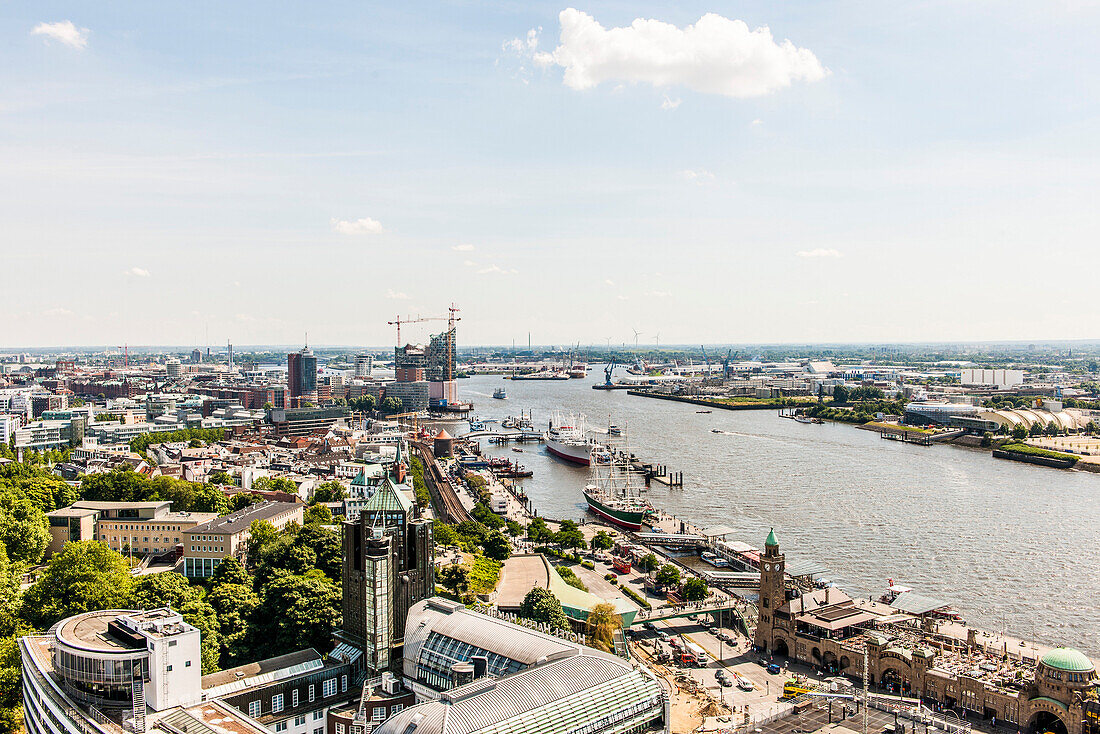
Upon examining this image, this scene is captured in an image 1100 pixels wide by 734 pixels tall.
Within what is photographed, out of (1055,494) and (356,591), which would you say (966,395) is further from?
(356,591)

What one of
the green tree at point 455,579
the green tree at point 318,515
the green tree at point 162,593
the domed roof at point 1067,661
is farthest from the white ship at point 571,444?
the domed roof at point 1067,661

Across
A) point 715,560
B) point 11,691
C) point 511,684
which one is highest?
point 511,684

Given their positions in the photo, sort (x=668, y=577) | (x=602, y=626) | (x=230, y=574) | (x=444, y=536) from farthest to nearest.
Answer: (x=444, y=536), (x=668, y=577), (x=230, y=574), (x=602, y=626)

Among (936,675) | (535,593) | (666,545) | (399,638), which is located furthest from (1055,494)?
(399,638)

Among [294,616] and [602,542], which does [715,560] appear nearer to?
[602,542]

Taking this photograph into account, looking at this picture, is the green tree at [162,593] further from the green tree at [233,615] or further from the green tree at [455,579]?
the green tree at [455,579]

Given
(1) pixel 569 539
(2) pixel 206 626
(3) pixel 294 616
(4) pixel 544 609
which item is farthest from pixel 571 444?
(2) pixel 206 626

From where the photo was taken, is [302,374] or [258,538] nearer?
[258,538]

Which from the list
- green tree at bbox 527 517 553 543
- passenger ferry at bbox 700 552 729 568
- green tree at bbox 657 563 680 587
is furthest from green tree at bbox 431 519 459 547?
passenger ferry at bbox 700 552 729 568
